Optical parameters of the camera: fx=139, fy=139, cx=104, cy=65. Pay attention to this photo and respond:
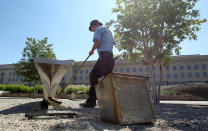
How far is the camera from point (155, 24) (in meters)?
8.62

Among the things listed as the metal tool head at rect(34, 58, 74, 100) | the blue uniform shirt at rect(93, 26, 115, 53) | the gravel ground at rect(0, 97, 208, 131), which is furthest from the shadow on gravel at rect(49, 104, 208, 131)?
the blue uniform shirt at rect(93, 26, 115, 53)

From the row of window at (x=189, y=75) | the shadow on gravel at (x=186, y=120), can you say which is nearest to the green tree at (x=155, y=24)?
the shadow on gravel at (x=186, y=120)

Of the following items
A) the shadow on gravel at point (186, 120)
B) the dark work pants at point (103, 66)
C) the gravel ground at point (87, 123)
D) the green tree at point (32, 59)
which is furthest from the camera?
the green tree at point (32, 59)

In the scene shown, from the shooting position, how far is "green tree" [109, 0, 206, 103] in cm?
826

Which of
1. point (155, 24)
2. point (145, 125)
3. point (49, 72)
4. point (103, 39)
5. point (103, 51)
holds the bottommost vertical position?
point (145, 125)

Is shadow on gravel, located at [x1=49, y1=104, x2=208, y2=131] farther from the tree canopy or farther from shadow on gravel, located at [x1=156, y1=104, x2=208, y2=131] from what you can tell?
the tree canopy

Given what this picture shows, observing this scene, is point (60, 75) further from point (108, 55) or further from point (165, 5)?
point (165, 5)

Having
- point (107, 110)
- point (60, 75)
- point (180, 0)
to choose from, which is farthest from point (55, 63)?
point (180, 0)

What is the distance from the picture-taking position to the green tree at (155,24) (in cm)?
826

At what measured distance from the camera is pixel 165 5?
26.8 feet

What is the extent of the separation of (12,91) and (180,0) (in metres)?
18.9

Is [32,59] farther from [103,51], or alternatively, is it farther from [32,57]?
[103,51]

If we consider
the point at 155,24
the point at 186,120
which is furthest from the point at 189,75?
the point at 186,120

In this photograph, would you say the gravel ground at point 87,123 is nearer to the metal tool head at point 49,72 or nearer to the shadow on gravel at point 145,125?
the shadow on gravel at point 145,125
